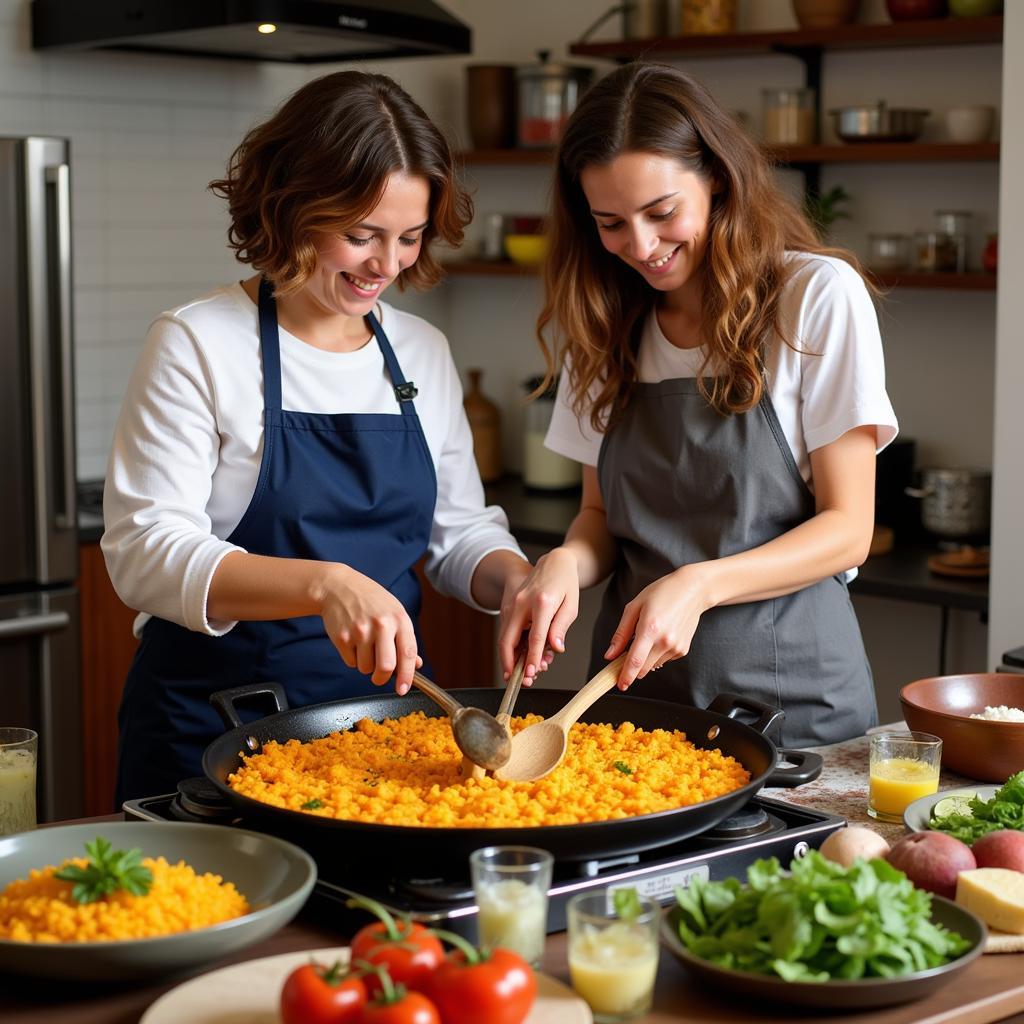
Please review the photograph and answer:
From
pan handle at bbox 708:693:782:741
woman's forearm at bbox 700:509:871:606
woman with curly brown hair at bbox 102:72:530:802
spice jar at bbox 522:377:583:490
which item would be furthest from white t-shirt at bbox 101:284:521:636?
spice jar at bbox 522:377:583:490

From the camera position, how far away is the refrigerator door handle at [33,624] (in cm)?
331

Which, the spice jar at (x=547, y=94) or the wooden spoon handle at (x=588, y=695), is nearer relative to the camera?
the wooden spoon handle at (x=588, y=695)

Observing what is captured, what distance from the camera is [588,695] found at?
1774mm

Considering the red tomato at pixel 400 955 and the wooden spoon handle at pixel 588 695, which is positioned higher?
the wooden spoon handle at pixel 588 695

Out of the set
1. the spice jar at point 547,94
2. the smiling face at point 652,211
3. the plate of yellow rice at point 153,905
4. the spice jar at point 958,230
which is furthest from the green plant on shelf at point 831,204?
the plate of yellow rice at point 153,905

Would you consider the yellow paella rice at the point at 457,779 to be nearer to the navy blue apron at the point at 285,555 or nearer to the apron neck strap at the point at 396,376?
the navy blue apron at the point at 285,555

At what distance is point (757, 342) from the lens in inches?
83.9

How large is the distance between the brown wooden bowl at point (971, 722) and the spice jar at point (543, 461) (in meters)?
2.43

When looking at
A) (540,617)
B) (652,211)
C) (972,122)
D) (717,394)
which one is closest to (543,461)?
(972,122)

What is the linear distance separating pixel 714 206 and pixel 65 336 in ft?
5.78

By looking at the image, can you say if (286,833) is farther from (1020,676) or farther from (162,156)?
(162,156)

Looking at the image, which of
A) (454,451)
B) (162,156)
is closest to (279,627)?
Result: (454,451)

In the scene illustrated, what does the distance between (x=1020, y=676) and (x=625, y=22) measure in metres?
2.69

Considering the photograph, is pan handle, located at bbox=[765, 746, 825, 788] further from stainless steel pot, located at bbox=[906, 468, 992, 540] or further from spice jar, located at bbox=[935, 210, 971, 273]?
spice jar, located at bbox=[935, 210, 971, 273]
